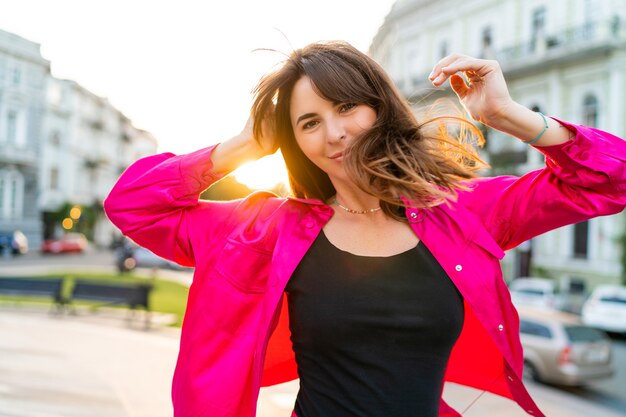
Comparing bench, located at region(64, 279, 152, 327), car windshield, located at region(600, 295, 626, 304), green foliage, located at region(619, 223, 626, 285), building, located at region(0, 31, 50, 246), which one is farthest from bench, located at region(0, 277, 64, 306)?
building, located at region(0, 31, 50, 246)

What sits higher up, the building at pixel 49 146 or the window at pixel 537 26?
the window at pixel 537 26

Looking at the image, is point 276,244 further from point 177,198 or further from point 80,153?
point 80,153

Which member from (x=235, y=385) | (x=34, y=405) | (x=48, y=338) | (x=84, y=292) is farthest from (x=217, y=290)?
(x=84, y=292)

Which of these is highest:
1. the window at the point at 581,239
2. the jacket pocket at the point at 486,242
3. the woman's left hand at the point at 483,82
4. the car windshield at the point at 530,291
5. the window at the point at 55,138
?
the window at the point at 55,138

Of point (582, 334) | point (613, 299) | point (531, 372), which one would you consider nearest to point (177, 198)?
point (531, 372)

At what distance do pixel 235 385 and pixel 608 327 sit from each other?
16.7 metres

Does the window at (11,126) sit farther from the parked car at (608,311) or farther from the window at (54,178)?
the parked car at (608,311)

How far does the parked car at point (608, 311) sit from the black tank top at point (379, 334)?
1632 cm

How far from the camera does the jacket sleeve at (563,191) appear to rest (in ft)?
5.70

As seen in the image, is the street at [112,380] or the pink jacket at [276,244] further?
the street at [112,380]

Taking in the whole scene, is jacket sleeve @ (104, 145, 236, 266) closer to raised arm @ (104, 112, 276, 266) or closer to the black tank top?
raised arm @ (104, 112, 276, 266)

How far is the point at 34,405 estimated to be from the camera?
495 centimetres

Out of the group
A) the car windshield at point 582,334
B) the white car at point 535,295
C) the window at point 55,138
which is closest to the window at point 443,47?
the white car at point 535,295

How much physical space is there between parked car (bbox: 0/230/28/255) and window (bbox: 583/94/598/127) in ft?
104
